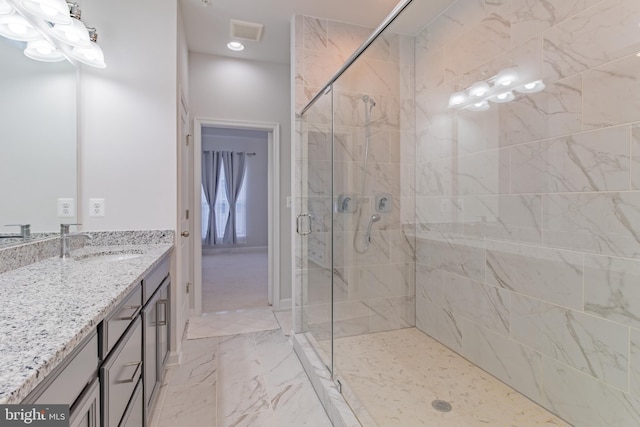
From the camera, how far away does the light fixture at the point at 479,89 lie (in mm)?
1985

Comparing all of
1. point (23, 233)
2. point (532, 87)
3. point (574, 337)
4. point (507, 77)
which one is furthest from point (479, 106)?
point (23, 233)

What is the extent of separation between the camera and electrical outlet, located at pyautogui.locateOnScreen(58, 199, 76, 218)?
1865 mm

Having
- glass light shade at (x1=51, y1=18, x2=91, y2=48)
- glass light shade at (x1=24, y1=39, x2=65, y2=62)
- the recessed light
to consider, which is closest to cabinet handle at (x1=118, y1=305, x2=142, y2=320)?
glass light shade at (x1=24, y1=39, x2=65, y2=62)

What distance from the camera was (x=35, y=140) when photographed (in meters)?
1.68

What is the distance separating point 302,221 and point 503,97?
162 cm

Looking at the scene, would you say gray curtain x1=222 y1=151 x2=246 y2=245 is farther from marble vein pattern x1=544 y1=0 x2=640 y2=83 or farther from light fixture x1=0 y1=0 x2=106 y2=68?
marble vein pattern x1=544 y1=0 x2=640 y2=83

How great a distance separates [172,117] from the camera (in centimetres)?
218

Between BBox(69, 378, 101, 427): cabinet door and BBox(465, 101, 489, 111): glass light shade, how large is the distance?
2.30 m

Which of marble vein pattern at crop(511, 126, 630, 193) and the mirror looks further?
the mirror

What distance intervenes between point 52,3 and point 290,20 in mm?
1568

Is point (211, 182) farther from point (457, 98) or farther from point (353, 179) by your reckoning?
point (457, 98)

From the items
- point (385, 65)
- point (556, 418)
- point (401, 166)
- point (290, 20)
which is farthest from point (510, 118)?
point (290, 20)

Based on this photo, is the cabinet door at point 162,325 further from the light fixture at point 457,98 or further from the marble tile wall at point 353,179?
the light fixture at point 457,98

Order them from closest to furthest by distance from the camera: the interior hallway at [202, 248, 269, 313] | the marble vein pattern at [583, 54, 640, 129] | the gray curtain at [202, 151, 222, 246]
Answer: the marble vein pattern at [583, 54, 640, 129] → the interior hallway at [202, 248, 269, 313] → the gray curtain at [202, 151, 222, 246]
